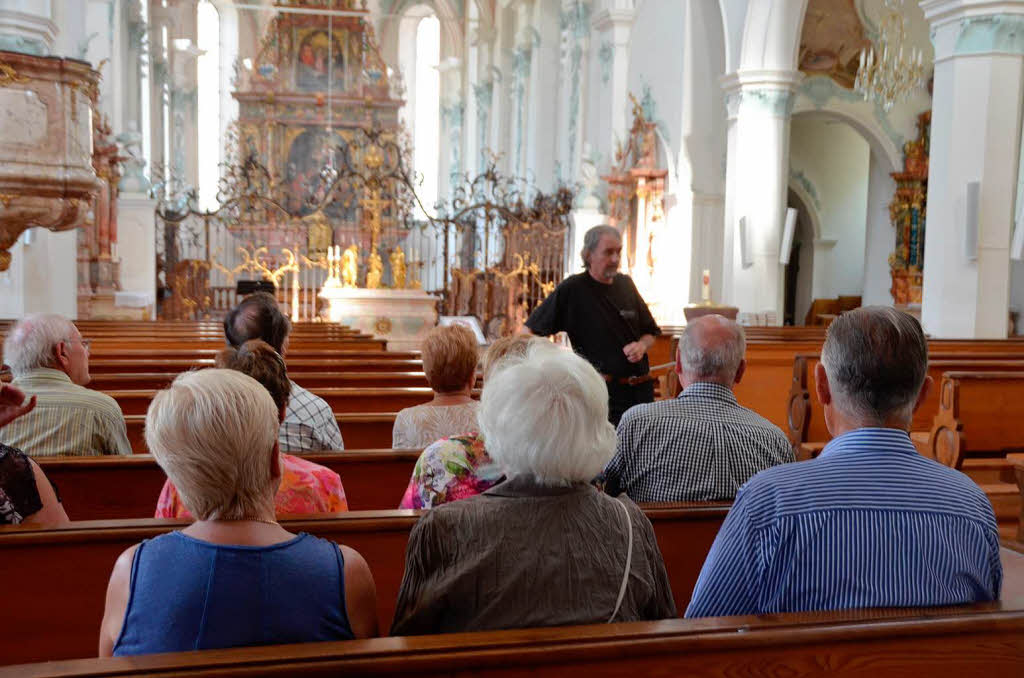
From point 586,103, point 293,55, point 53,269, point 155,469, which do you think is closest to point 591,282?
point 155,469

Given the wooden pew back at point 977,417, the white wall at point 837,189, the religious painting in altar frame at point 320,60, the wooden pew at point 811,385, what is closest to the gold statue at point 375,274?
A: the white wall at point 837,189

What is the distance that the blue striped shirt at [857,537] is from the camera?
1.74 meters

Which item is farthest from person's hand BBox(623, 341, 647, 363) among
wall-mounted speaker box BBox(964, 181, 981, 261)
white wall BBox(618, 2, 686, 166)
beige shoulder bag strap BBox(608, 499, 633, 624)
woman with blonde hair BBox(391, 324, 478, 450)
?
white wall BBox(618, 2, 686, 166)

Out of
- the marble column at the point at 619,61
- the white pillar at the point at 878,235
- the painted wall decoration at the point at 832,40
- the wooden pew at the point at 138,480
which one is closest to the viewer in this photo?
the wooden pew at the point at 138,480

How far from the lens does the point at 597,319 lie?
15.9 feet

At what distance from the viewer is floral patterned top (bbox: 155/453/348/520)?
8.14 feet

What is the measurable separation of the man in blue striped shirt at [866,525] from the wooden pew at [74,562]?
66 centimetres

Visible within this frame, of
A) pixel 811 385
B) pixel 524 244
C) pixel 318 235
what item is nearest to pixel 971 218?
pixel 811 385

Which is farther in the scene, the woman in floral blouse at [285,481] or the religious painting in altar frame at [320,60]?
the religious painting in altar frame at [320,60]

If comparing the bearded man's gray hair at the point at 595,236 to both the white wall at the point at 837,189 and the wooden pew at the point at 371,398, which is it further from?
the white wall at the point at 837,189

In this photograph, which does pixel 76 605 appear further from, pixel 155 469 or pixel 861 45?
pixel 861 45

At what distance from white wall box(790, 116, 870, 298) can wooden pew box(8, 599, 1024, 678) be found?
57.5 ft

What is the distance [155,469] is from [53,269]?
10.2 metres

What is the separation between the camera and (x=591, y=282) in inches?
193
